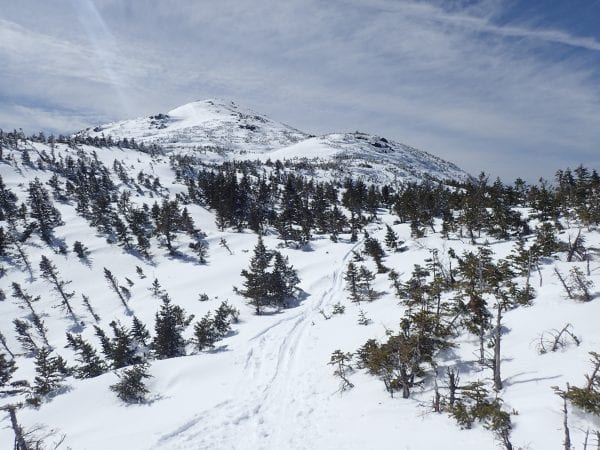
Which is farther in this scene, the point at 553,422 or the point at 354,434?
the point at 354,434

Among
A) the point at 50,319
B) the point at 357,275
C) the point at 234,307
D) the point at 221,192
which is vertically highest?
the point at 221,192

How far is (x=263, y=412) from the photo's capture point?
67.7ft

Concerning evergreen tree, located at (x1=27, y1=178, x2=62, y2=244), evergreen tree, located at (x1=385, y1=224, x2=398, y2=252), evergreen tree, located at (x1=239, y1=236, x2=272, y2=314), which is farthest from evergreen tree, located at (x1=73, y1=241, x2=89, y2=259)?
evergreen tree, located at (x1=385, y1=224, x2=398, y2=252)

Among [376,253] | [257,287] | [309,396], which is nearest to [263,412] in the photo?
[309,396]

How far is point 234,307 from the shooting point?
47969 mm

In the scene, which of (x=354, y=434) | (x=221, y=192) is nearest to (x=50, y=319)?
(x=221, y=192)

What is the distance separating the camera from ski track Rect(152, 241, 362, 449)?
58.0ft

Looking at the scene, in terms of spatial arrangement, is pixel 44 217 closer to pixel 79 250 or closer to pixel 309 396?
pixel 79 250

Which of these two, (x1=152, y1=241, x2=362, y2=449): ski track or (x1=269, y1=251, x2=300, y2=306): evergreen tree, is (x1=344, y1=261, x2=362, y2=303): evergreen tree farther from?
(x1=152, y1=241, x2=362, y2=449): ski track

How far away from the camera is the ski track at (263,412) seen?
17688 mm

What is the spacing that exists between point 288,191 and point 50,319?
70.5m

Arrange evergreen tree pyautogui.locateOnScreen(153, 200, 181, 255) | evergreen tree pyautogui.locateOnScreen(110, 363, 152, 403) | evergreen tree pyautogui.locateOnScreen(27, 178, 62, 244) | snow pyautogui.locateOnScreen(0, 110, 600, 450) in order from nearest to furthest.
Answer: snow pyautogui.locateOnScreen(0, 110, 600, 450), evergreen tree pyautogui.locateOnScreen(110, 363, 152, 403), evergreen tree pyautogui.locateOnScreen(153, 200, 181, 255), evergreen tree pyautogui.locateOnScreen(27, 178, 62, 244)

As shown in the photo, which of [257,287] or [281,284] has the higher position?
[257,287]

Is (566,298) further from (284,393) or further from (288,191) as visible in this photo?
(288,191)
